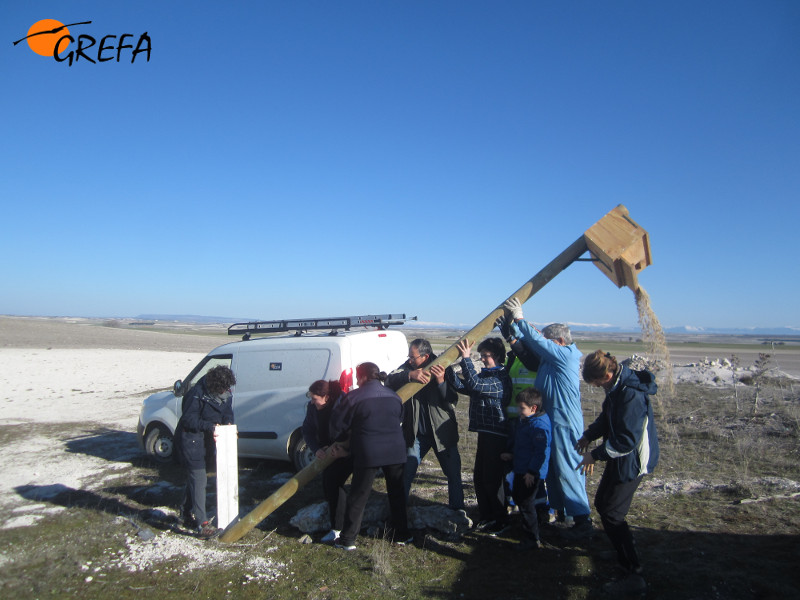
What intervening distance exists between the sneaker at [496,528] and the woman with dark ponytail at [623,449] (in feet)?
4.14

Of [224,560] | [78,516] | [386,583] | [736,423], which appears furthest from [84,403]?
[736,423]

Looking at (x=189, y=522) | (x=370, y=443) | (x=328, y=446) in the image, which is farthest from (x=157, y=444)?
(x=370, y=443)

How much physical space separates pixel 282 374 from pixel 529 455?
3.96 meters

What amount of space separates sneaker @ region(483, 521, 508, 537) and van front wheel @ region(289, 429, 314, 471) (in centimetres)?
281

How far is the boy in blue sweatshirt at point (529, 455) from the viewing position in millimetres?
4570

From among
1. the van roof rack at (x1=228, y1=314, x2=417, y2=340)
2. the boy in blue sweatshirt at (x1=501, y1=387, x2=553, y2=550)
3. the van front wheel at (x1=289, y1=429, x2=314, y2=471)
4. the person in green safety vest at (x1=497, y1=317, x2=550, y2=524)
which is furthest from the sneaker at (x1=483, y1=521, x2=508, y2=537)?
the van roof rack at (x1=228, y1=314, x2=417, y2=340)

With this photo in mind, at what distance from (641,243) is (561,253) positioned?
693 millimetres

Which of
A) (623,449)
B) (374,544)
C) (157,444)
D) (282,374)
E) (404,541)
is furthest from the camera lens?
(157,444)

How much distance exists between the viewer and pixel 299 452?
7.11 meters

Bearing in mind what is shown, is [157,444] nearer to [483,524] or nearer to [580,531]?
[483,524]

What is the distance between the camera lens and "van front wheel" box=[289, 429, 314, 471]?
7105 millimetres

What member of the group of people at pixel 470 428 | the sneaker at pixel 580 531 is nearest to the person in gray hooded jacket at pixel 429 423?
the group of people at pixel 470 428

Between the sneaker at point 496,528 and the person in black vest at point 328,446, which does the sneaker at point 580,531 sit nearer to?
the sneaker at point 496,528

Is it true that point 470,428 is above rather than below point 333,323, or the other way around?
below
